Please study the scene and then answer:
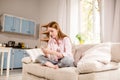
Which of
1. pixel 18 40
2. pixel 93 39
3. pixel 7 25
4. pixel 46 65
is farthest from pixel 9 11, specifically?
pixel 46 65

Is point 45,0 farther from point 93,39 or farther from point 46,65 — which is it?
point 46,65

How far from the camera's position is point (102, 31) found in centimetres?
387

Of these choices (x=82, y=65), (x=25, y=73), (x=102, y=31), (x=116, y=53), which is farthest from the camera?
(x=102, y=31)

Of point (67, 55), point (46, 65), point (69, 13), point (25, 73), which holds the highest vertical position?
point (69, 13)

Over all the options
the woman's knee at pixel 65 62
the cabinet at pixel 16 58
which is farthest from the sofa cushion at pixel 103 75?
the cabinet at pixel 16 58

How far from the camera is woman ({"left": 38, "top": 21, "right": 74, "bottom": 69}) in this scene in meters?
2.15

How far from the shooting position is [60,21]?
5.13 metres

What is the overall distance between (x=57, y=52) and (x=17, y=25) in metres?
3.45

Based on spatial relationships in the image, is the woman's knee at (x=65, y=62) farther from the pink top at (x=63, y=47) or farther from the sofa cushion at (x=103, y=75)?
the sofa cushion at (x=103, y=75)

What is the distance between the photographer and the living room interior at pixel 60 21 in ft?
12.3

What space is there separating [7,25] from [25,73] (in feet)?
9.31

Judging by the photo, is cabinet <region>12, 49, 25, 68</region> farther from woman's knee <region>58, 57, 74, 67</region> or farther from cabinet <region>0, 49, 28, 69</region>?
woman's knee <region>58, 57, 74, 67</region>

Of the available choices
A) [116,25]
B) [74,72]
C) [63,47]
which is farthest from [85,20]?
[74,72]

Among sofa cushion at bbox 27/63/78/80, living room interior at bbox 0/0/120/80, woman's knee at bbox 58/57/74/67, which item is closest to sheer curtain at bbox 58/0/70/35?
living room interior at bbox 0/0/120/80
